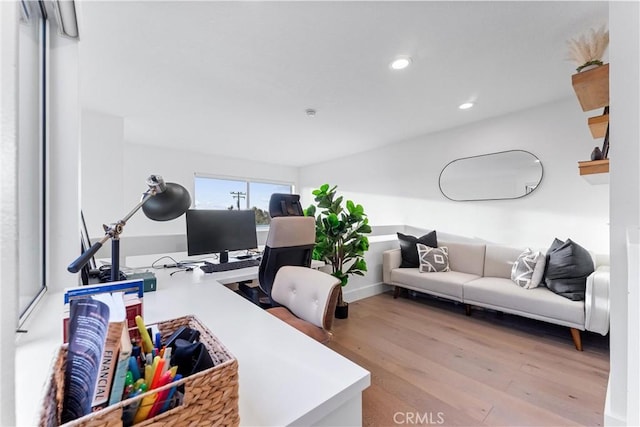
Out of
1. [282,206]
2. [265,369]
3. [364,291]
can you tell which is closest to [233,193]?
[364,291]

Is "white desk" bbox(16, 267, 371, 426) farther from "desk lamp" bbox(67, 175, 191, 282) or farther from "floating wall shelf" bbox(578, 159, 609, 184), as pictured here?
"floating wall shelf" bbox(578, 159, 609, 184)

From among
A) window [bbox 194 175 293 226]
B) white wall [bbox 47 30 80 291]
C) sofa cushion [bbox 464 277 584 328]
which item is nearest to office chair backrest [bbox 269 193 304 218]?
white wall [bbox 47 30 80 291]

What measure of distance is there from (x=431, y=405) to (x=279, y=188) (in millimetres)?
5211

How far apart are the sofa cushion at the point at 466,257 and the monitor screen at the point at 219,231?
2508 millimetres

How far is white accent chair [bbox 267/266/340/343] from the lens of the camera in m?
1.21

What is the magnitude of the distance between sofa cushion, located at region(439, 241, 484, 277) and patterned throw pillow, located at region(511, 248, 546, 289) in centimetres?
44

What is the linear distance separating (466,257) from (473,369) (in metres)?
1.60

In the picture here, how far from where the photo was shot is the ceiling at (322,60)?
1509 millimetres

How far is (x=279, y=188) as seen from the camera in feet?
20.2

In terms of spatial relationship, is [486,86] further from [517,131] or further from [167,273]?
[167,273]

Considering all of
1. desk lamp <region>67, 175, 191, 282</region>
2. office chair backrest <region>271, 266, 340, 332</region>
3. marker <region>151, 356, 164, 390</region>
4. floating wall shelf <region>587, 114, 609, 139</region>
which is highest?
floating wall shelf <region>587, 114, 609, 139</region>

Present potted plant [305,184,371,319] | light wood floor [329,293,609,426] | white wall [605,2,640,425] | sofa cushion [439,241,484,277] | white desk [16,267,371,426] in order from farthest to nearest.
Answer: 1. sofa cushion [439,241,484,277]
2. potted plant [305,184,371,319]
3. light wood floor [329,293,609,426]
4. white wall [605,2,640,425]
5. white desk [16,267,371,426]

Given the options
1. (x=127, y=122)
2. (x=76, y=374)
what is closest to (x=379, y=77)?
(x=76, y=374)

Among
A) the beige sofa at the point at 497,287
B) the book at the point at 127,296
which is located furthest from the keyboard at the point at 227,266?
the beige sofa at the point at 497,287
